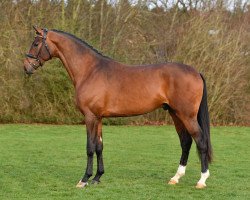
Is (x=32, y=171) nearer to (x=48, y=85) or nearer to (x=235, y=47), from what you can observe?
(x=48, y=85)

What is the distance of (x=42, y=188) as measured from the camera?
6.73m

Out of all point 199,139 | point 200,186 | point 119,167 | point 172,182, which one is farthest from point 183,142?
point 119,167

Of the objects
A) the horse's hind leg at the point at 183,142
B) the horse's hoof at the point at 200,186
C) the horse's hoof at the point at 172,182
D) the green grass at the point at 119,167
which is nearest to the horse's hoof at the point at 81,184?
the green grass at the point at 119,167

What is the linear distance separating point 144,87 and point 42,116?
508 inches

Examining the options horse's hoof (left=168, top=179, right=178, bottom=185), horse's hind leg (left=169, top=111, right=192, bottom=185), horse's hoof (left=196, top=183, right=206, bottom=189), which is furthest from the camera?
horse's hind leg (left=169, top=111, right=192, bottom=185)

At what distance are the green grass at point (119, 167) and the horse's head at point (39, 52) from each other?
1840mm

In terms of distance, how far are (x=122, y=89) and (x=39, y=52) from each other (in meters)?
1.44

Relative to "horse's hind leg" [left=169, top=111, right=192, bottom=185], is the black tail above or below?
above

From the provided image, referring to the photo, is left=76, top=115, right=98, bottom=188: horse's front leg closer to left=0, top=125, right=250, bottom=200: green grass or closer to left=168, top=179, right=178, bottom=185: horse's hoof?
left=0, top=125, right=250, bottom=200: green grass

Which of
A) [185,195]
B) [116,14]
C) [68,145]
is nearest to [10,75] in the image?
[116,14]

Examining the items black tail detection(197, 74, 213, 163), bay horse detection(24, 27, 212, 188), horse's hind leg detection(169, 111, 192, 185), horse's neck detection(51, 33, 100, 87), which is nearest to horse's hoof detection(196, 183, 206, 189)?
bay horse detection(24, 27, 212, 188)

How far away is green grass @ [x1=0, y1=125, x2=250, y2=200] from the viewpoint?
6.52m

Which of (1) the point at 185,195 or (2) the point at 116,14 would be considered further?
(2) the point at 116,14

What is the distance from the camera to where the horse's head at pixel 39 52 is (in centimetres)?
720
